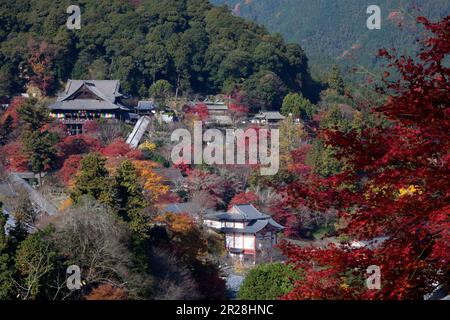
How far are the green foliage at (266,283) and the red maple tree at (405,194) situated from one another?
8.69 metres

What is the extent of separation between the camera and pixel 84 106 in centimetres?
2522

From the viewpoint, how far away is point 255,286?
13.1 metres

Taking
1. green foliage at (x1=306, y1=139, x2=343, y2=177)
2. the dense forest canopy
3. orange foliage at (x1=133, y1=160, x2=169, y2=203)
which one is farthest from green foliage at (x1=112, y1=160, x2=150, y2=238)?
the dense forest canopy

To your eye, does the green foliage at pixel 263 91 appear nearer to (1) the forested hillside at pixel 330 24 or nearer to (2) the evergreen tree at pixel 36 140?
(2) the evergreen tree at pixel 36 140

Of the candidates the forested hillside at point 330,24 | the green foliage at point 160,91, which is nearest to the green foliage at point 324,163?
the green foliage at point 160,91

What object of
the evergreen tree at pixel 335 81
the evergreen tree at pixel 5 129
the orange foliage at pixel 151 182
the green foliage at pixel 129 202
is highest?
the evergreen tree at pixel 335 81

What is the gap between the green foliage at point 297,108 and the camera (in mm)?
27438

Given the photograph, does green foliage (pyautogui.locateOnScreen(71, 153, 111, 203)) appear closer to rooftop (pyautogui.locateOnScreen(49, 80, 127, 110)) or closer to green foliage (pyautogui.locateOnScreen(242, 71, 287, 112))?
rooftop (pyautogui.locateOnScreen(49, 80, 127, 110))

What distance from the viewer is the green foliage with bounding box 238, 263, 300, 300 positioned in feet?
41.8

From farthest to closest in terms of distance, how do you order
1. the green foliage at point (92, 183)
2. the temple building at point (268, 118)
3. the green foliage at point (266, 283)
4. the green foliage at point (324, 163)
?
the temple building at point (268, 118)
the green foliage at point (324, 163)
the green foliage at point (266, 283)
the green foliage at point (92, 183)

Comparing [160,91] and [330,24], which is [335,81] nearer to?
[160,91]

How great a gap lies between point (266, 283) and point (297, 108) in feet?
49.3
